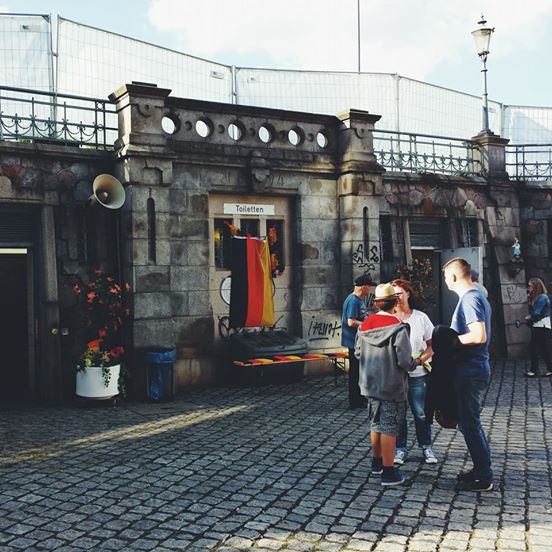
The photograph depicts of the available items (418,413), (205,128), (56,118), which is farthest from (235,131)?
(418,413)

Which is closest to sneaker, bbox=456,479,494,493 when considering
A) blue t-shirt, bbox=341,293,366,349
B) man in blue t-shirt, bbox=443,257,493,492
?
man in blue t-shirt, bbox=443,257,493,492

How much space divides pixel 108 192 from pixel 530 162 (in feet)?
34.7

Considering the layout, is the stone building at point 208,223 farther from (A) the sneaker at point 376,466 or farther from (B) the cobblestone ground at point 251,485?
(A) the sneaker at point 376,466

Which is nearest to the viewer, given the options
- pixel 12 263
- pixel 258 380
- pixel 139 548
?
pixel 139 548

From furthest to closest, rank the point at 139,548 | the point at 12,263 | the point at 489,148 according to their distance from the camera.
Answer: the point at 489,148 < the point at 12,263 < the point at 139,548

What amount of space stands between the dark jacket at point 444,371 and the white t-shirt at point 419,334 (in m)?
0.73

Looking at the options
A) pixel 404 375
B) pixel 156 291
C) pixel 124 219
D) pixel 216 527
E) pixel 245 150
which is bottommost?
pixel 216 527

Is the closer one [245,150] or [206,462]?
[206,462]

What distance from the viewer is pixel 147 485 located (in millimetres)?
6145

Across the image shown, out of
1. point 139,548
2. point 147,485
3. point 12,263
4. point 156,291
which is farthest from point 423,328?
point 12,263

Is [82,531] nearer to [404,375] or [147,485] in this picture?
[147,485]

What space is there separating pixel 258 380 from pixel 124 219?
137 inches

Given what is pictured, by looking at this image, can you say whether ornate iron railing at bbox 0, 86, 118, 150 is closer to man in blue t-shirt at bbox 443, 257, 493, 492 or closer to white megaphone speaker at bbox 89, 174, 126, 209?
white megaphone speaker at bbox 89, 174, 126, 209

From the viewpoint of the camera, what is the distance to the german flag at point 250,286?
11.6m
